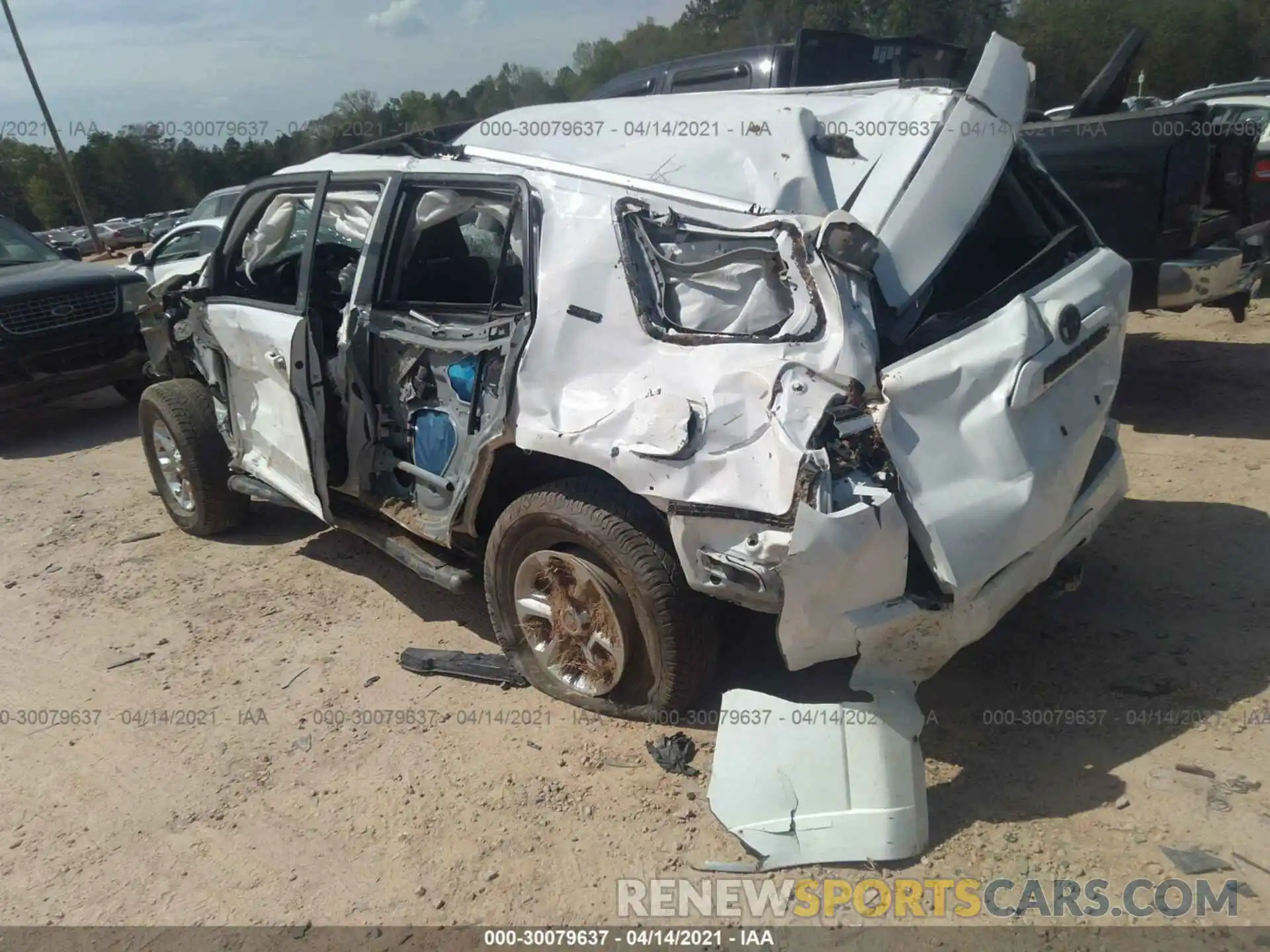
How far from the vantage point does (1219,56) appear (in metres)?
23.0

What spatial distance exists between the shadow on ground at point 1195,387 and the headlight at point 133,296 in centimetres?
773

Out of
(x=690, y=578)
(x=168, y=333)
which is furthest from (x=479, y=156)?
(x=168, y=333)

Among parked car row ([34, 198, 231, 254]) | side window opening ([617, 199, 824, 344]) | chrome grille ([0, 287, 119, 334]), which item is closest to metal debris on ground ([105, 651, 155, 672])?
side window opening ([617, 199, 824, 344])

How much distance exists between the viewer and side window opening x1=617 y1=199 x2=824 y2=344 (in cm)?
277

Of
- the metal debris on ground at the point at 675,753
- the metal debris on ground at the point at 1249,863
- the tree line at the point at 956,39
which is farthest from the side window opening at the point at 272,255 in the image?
the tree line at the point at 956,39

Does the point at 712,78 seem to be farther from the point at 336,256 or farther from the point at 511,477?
the point at 511,477

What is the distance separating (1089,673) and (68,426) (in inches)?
327

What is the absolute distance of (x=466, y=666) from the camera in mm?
3727

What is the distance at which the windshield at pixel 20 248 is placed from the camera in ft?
28.6

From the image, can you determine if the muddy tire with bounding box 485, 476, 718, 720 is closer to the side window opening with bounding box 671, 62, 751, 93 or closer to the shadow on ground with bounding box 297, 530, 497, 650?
the shadow on ground with bounding box 297, 530, 497, 650

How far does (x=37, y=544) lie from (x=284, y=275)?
7.51 ft

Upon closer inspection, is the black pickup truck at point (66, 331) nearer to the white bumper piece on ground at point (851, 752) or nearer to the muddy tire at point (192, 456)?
the muddy tire at point (192, 456)

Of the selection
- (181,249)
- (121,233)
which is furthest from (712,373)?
(121,233)

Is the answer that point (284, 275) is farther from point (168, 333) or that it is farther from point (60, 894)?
point (60, 894)
